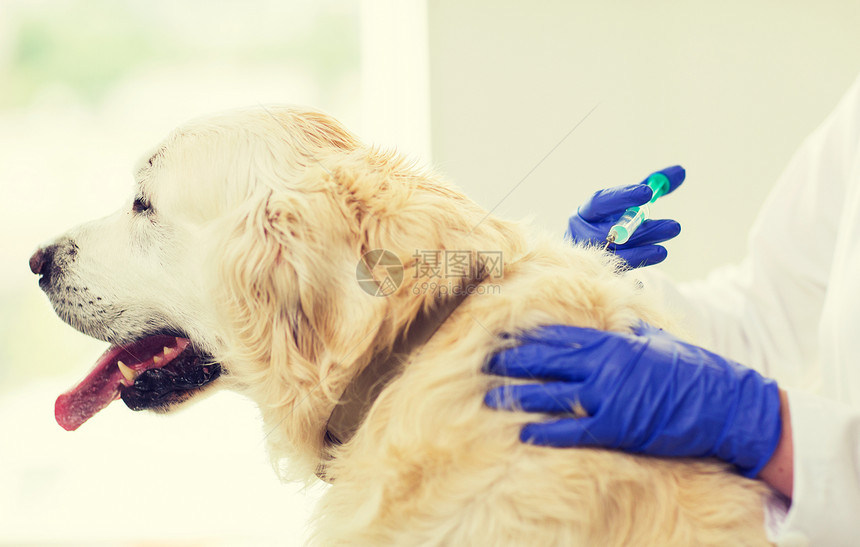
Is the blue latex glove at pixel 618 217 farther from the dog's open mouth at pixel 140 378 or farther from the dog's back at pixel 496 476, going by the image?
the dog's open mouth at pixel 140 378

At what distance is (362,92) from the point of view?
6.86 ft

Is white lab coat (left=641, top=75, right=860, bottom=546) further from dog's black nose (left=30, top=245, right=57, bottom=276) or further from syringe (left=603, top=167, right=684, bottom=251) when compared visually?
dog's black nose (left=30, top=245, right=57, bottom=276)

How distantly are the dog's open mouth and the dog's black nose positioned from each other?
5.9 inches

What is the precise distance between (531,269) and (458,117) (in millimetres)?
1382

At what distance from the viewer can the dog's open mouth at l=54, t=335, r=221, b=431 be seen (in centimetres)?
81

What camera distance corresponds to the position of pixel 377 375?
0.67 metres

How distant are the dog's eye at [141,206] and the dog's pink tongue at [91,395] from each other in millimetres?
199

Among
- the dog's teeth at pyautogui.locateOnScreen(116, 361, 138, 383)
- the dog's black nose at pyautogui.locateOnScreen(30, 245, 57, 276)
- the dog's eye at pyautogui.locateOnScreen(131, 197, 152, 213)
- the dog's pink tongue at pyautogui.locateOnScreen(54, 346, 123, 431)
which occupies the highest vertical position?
the dog's eye at pyautogui.locateOnScreen(131, 197, 152, 213)

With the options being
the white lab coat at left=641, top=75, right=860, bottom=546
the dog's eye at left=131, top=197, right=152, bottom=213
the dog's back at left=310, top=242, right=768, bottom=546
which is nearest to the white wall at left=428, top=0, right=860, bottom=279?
the white lab coat at left=641, top=75, right=860, bottom=546

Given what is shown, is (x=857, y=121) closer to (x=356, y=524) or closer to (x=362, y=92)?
(x=356, y=524)

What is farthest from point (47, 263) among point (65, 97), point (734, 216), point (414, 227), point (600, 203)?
point (734, 216)

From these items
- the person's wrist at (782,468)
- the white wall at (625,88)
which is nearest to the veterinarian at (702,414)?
the person's wrist at (782,468)

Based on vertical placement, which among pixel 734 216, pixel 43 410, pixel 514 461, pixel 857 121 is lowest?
pixel 43 410

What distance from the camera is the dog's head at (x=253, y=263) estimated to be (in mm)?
655
